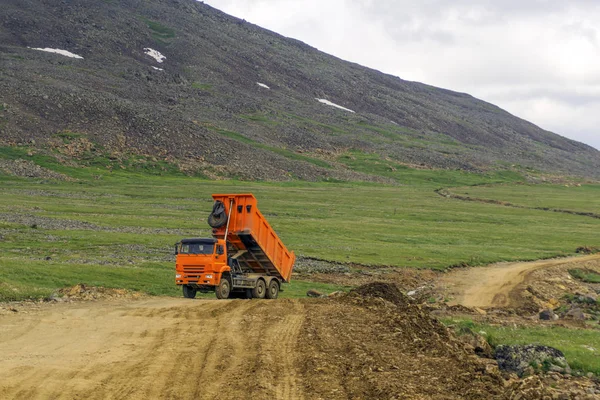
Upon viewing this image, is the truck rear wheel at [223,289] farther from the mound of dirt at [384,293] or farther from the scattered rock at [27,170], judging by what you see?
the scattered rock at [27,170]

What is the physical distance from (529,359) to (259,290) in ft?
63.6

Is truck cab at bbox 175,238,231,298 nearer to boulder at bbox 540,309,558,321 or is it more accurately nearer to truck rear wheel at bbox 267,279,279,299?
truck rear wheel at bbox 267,279,279,299

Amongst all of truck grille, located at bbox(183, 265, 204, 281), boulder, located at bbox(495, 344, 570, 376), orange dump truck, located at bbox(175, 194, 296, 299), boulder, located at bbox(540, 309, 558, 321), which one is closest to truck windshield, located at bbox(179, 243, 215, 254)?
orange dump truck, located at bbox(175, 194, 296, 299)

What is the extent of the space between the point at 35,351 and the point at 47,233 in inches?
1511

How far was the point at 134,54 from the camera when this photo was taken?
198000 millimetres

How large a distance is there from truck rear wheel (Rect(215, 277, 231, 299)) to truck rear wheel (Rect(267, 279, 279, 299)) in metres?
2.89

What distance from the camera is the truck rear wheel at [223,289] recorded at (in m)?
34.9

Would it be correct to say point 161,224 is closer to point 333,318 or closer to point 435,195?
point 333,318

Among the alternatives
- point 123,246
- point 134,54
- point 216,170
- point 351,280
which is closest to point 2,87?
point 216,170

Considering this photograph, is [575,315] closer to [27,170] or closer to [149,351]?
[149,351]

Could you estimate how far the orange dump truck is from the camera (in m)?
34.8

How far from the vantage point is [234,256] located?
3688cm

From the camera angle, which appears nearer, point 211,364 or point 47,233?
point 211,364

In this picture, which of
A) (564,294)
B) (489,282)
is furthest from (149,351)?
(564,294)
